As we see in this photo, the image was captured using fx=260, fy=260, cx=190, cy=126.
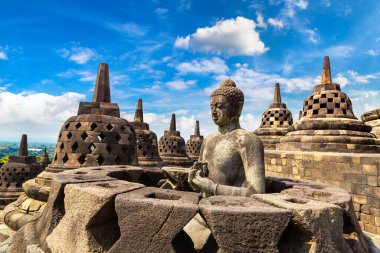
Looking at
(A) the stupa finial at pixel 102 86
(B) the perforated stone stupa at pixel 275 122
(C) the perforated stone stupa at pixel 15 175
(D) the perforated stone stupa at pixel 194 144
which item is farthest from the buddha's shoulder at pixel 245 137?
(D) the perforated stone stupa at pixel 194 144

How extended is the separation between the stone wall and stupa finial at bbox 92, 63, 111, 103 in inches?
194

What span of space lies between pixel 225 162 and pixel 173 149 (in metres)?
12.9

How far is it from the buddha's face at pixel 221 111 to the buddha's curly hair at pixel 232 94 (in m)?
0.03

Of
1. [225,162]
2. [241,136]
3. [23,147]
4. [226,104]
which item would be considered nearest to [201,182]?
[225,162]

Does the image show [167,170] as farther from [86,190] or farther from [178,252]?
[178,252]

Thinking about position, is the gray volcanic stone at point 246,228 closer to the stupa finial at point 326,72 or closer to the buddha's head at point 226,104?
the buddha's head at point 226,104

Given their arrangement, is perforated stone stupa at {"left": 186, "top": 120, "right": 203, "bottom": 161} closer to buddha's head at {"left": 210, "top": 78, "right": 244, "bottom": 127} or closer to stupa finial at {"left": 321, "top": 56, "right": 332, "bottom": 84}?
stupa finial at {"left": 321, "top": 56, "right": 332, "bottom": 84}

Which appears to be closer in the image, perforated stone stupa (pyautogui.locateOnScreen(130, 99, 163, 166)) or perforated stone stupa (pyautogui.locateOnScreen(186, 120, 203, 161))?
perforated stone stupa (pyautogui.locateOnScreen(130, 99, 163, 166))

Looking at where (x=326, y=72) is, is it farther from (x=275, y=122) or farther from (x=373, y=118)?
(x=275, y=122)

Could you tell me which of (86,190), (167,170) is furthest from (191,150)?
(86,190)

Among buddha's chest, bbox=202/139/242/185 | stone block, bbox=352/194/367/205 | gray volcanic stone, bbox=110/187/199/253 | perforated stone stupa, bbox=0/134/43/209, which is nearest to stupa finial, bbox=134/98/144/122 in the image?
perforated stone stupa, bbox=0/134/43/209

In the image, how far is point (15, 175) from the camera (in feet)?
38.0

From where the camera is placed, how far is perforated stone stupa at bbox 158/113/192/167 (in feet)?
48.7

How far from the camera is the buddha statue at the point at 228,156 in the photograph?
7.82 ft
